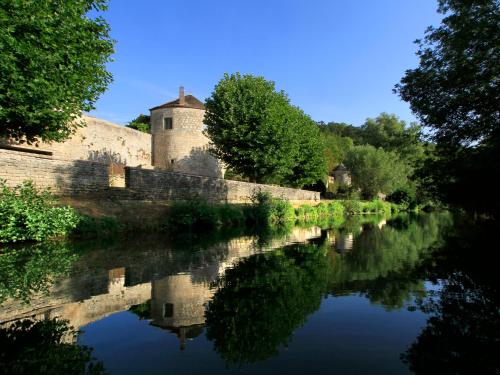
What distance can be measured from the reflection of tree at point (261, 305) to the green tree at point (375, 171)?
44.6 metres

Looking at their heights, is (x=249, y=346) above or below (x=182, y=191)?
below

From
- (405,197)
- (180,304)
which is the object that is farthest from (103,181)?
(405,197)

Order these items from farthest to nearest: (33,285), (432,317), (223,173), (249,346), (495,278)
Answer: (223,173) < (495,278) < (33,285) < (432,317) < (249,346)

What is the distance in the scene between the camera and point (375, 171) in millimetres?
50094

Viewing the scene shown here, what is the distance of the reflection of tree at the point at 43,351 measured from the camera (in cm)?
322

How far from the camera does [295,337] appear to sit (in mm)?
4160

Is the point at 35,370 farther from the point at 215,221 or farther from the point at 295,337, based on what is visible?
the point at 215,221

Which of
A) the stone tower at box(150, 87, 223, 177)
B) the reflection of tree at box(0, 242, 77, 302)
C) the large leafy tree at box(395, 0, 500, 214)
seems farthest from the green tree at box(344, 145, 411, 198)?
the reflection of tree at box(0, 242, 77, 302)

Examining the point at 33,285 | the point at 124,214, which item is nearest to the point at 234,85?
the point at 124,214

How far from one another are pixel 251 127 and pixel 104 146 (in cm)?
1362

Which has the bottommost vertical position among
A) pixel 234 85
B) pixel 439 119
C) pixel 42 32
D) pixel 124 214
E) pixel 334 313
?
pixel 334 313

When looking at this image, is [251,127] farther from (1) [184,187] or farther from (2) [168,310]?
(2) [168,310]

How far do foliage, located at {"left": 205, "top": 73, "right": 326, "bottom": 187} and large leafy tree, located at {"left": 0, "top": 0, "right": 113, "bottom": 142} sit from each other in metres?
13.9

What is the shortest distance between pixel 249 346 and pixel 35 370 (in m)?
2.05
